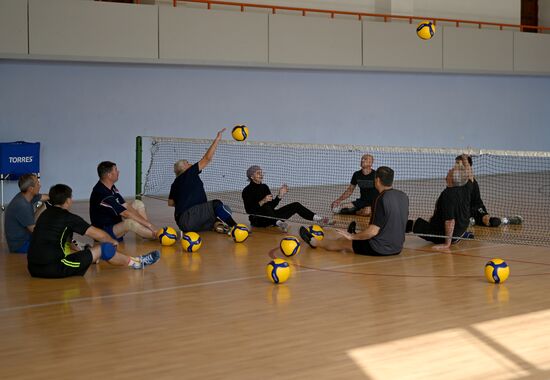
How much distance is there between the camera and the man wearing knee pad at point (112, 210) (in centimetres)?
1166

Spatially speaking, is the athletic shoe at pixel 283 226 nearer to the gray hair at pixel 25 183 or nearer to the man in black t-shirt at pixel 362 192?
the man in black t-shirt at pixel 362 192

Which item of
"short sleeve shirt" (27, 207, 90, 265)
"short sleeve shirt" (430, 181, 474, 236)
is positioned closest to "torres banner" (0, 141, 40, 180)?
"short sleeve shirt" (27, 207, 90, 265)

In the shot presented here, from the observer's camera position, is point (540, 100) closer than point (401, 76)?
No

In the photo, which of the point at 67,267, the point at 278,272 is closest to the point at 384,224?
the point at 278,272

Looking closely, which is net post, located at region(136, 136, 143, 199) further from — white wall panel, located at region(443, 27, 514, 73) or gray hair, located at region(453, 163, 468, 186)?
white wall panel, located at region(443, 27, 514, 73)

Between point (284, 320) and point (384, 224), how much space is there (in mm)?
3237

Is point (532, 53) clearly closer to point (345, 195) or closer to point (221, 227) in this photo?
point (345, 195)

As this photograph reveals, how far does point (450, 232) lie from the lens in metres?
11.4

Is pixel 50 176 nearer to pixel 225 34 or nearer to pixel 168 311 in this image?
pixel 225 34

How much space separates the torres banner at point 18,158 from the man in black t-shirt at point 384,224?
28.2ft

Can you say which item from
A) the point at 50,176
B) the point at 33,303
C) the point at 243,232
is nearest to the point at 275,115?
the point at 50,176

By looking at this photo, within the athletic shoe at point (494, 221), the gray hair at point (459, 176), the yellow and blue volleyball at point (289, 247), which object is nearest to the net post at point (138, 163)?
the yellow and blue volleyball at point (289, 247)

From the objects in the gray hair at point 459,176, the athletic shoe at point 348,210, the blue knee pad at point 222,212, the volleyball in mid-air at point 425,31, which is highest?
the volleyball in mid-air at point 425,31

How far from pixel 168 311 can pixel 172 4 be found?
12.2 m
